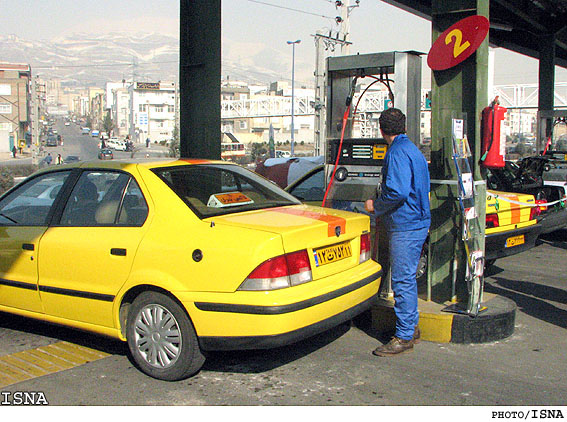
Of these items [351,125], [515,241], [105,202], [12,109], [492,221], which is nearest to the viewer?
[105,202]

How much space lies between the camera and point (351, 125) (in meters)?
7.07

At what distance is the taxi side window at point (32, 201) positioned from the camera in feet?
16.9

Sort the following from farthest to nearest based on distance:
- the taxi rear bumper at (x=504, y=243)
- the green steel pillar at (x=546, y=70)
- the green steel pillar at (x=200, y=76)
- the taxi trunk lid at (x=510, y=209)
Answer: the green steel pillar at (x=546, y=70) < the green steel pillar at (x=200, y=76) < the taxi trunk lid at (x=510, y=209) < the taxi rear bumper at (x=504, y=243)

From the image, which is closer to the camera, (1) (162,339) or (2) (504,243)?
(1) (162,339)

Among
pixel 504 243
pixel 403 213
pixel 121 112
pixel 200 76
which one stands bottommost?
pixel 504 243

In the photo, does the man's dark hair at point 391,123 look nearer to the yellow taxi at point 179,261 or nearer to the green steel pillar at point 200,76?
the yellow taxi at point 179,261

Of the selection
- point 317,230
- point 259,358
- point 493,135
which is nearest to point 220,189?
point 317,230

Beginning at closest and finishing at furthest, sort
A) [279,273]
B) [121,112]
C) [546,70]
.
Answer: [279,273]
[546,70]
[121,112]

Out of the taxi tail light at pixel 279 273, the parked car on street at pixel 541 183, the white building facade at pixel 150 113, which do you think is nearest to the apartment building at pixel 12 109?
the white building facade at pixel 150 113

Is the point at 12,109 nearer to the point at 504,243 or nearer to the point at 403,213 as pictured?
the point at 504,243

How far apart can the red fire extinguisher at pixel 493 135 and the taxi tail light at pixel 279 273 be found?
217 centimetres

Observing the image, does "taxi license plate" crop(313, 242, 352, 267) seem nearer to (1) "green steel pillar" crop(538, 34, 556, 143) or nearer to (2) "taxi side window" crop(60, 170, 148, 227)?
(2) "taxi side window" crop(60, 170, 148, 227)

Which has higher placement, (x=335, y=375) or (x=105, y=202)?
(x=105, y=202)

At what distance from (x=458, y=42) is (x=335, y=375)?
315cm
